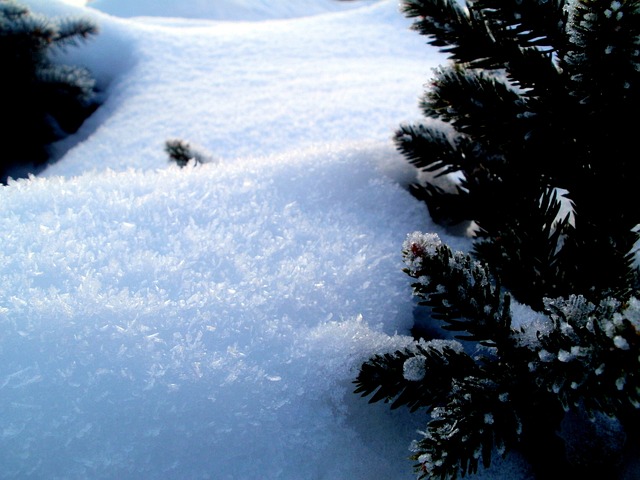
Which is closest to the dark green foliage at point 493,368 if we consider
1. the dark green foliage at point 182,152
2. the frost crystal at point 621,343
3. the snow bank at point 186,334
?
the frost crystal at point 621,343

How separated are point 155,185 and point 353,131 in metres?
1.38

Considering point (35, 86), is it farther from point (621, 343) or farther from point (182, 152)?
point (621, 343)

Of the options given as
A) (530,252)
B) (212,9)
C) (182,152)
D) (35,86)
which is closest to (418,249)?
(530,252)

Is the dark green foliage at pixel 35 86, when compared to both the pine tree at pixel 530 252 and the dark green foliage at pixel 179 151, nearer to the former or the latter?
the dark green foliage at pixel 179 151

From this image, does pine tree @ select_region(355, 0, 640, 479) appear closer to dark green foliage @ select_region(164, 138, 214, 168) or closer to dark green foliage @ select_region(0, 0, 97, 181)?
dark green foliage @ select_region(164, 138, 214, 168)

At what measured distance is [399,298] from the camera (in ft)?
2.68

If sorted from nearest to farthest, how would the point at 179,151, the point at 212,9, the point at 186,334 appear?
the point at 186,334 → the point at 179,151 → the point at 212,9

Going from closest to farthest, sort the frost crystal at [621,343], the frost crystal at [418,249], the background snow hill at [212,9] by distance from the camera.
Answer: the frost crystal at [621,343]
the frost crystal at [418,249]
the background snow hill at [212,9]

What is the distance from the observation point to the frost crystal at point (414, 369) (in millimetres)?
576

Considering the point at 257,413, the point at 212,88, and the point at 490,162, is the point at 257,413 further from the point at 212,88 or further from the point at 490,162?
the point at 212,88

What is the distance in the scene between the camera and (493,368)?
1.82ft

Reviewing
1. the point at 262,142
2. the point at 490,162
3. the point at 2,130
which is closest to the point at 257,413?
the point at 490,162

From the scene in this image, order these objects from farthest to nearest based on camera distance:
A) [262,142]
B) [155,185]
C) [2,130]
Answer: [2,130]
[262,142]
[155,185]

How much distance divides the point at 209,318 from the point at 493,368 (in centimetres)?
39
